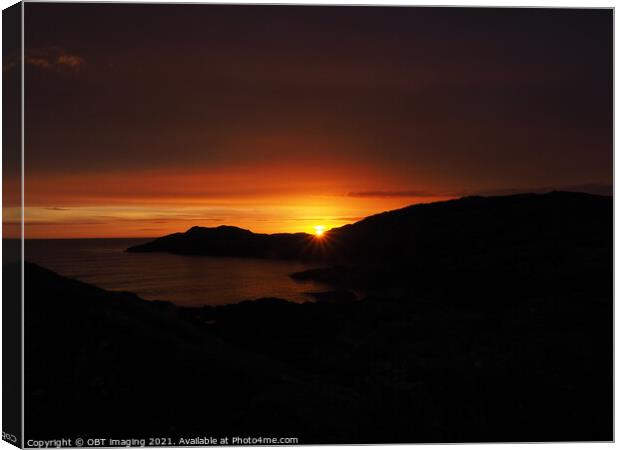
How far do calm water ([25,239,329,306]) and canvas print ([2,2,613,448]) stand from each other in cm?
5

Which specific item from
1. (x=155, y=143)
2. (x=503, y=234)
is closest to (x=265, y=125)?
(x=155, y=143)

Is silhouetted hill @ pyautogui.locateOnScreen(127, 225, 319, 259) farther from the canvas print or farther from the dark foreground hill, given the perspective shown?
the dark foreground hill

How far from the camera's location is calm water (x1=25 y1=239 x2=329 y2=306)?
546 inches

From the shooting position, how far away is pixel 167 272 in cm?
1421

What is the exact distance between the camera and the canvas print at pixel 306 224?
13.4 metres

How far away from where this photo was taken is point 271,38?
47.6 ft

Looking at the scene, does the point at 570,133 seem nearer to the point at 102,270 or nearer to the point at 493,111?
the point at 493,111

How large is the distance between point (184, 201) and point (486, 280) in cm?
647

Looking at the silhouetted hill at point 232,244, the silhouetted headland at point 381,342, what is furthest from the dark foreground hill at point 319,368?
the silhouetted hill at point 232,244

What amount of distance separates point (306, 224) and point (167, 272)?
3.01m

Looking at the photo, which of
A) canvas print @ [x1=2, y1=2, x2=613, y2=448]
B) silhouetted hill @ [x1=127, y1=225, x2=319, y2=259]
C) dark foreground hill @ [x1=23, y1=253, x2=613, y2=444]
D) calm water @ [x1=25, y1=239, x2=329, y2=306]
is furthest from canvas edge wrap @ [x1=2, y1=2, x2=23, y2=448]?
silhouetted hill @ [x1=127, y1=225, x2=319, y2=259]

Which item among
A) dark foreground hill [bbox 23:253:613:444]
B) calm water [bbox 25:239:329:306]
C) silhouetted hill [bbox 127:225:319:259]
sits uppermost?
silhouetted hill [bbox 127:225:319:259]

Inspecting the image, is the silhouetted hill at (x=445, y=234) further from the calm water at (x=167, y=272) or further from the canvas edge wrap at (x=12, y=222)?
the canvas edge wrap at (x=12, y=222)

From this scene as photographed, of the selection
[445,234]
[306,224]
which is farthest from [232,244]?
[445,234]
